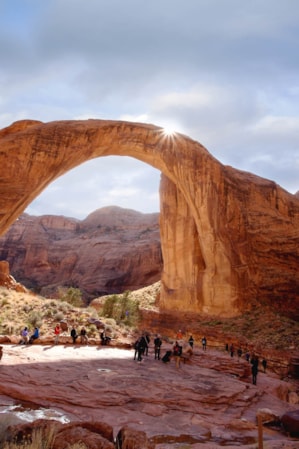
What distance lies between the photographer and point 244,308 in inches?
921

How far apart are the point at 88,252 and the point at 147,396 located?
163 feet

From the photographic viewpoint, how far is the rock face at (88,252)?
5150 cm

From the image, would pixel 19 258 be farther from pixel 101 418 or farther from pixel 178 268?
pixel 101 418

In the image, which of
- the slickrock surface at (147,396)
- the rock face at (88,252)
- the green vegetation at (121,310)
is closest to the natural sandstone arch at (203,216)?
the green vegetation at (121,310)

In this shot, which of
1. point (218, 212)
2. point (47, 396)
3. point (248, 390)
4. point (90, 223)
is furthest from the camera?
point (90, 223)

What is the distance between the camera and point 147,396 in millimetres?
8398

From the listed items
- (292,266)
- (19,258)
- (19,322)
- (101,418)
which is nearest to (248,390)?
(101,418)

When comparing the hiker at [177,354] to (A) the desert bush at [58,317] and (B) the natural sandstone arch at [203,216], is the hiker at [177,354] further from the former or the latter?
(B) the natural sandstone arch at [203,216]

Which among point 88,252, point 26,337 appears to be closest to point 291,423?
point 26,337

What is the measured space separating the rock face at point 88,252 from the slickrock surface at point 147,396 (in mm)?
37842

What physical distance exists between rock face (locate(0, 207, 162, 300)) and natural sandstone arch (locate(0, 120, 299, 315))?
23.2 m

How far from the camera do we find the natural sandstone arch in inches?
845

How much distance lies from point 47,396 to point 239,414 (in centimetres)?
434

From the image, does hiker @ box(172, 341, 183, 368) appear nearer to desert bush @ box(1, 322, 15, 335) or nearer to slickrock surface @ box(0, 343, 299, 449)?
slickrock surface @ box(0, 343, 299, 449)
